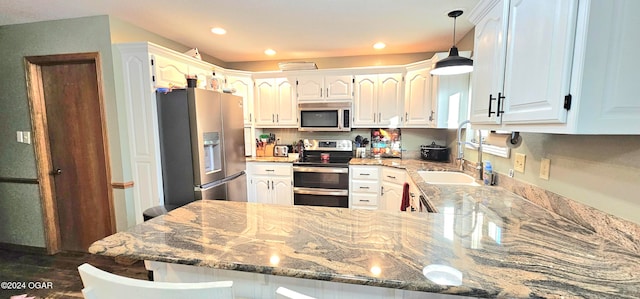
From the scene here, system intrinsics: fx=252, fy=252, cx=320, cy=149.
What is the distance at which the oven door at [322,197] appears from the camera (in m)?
3.27

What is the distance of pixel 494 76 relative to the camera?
1.35 m

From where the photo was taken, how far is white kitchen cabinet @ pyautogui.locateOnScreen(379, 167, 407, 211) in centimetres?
291

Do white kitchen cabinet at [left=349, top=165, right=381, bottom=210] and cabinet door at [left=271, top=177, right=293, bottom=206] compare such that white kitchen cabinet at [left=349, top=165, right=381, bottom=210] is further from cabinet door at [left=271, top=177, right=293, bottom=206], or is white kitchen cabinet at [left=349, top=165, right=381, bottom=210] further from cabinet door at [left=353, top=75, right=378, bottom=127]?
cabinet door at [left=271, top=177, right=293, bottom=206]

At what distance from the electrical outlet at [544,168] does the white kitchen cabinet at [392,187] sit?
55.7 inches

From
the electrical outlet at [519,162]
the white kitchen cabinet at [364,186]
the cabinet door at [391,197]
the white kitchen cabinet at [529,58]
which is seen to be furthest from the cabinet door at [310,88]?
the electrical outlet at [519,162]

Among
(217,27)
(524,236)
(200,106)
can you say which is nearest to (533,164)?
(524,236)

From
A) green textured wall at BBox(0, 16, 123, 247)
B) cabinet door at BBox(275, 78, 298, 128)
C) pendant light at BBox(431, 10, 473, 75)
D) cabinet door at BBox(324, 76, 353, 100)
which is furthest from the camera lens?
cabinet door at BBox(275, 78, 298, 128)

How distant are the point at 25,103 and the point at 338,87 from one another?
3340 mm

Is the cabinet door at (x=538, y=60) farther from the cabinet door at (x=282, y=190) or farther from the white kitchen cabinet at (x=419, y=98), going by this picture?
the cabinet door at (x=282, y=190)

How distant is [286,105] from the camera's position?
3.62 m

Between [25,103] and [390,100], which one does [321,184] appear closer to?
[390,100]

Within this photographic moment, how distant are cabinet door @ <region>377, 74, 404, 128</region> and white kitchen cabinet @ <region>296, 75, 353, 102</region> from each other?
41 cm

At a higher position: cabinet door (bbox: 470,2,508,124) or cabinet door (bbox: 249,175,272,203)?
cabinet door (bbox: 470,2,508,124)

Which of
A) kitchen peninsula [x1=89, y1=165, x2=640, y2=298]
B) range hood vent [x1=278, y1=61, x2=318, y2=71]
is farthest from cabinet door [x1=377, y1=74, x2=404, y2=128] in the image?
kitchen peninsula [x1=89, y1=165, x2=640, y2=298]
